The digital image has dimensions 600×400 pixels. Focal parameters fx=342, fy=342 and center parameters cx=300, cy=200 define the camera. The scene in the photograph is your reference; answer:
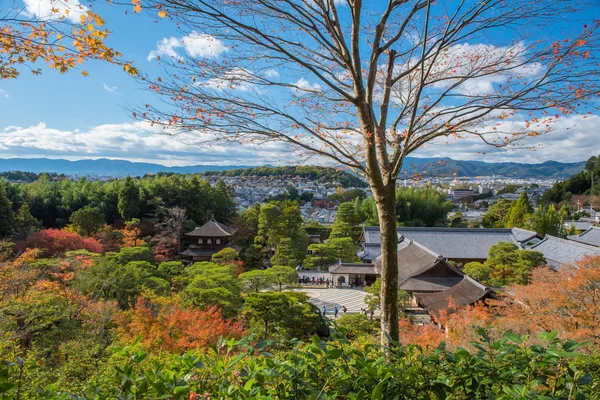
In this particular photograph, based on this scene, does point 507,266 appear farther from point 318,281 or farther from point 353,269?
point 318,281

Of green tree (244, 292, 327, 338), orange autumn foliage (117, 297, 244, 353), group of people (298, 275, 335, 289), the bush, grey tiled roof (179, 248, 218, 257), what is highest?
the bush

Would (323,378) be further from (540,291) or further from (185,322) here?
(540,291)

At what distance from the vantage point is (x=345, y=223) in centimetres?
A: 2311

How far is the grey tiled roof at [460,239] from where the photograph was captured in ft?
63.7

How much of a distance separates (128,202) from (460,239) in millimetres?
20718

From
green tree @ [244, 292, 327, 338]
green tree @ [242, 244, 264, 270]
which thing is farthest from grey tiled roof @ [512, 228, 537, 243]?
green tree @ [244, 292, 327, 338]

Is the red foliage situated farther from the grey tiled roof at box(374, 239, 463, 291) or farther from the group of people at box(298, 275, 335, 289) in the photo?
the grey tiled roof at box(374, 239, 463, 291)

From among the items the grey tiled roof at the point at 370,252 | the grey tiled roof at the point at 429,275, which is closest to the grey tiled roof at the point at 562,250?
the grey tiled roof at the point at 429,275

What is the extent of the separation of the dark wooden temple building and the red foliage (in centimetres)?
555

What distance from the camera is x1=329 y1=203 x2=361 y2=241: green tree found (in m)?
22.9

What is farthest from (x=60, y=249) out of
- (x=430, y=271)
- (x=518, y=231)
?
(x=518, y=231)

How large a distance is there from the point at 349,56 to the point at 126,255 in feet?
45.0

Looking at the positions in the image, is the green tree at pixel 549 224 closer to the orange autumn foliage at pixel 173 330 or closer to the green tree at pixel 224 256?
the green tree at pixel 224 256

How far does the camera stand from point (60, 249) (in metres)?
15.0
